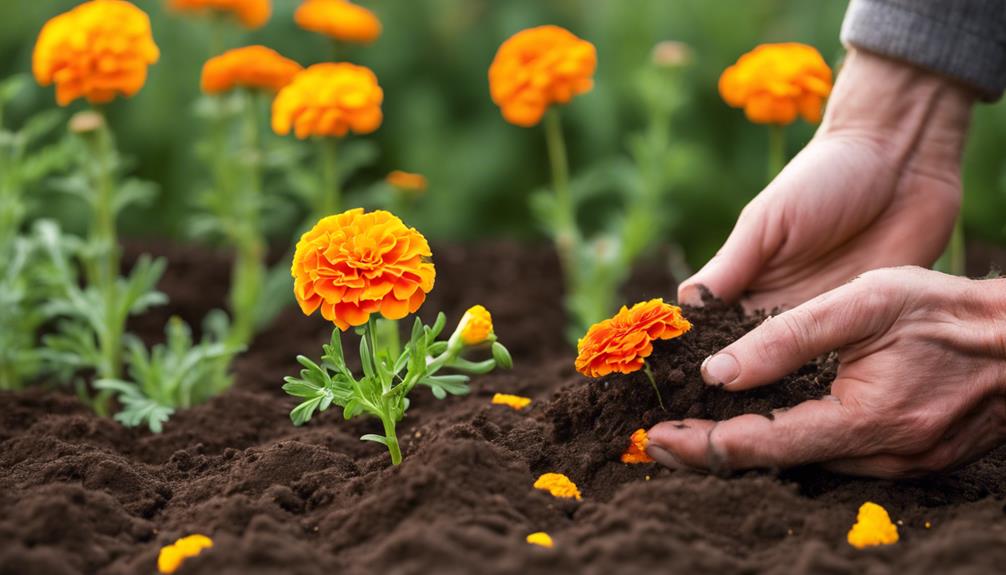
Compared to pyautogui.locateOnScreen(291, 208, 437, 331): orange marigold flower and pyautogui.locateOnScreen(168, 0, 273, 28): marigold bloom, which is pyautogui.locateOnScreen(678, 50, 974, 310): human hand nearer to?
pyautogui.locateOnScreen(291, 208, 437, 331): orange marigold flower

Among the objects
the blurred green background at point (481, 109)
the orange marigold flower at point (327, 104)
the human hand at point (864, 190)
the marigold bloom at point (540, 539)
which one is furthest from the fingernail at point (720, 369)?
the blurred green background at point (481, 109)

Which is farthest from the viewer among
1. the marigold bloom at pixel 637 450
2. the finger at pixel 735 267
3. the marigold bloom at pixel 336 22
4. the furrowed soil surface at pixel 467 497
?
the marigold bloom at pixel 336 22

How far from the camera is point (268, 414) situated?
2.67 meters

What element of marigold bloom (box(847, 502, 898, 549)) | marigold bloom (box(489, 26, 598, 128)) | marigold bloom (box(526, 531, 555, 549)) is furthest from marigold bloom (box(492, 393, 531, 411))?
marigold bloom (box(489, 26, 598, 128))

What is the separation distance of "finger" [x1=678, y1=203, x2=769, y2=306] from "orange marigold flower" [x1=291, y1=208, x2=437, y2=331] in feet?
2.31

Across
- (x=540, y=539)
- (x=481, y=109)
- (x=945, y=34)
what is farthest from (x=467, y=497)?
(x=481, y=109)

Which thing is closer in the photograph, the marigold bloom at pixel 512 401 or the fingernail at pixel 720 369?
the fingernail at pixel 720 369

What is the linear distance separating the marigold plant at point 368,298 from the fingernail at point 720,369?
35cm

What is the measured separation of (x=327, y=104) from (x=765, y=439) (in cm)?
176

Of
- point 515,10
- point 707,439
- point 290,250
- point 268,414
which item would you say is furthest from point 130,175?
point 707,439

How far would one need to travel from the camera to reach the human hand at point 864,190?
2.60 meters

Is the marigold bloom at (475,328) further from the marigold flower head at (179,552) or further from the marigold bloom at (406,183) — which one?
the marigold bloom at (406,183)

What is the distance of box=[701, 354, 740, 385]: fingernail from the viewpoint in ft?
6.49

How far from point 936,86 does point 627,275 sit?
1640 mm
